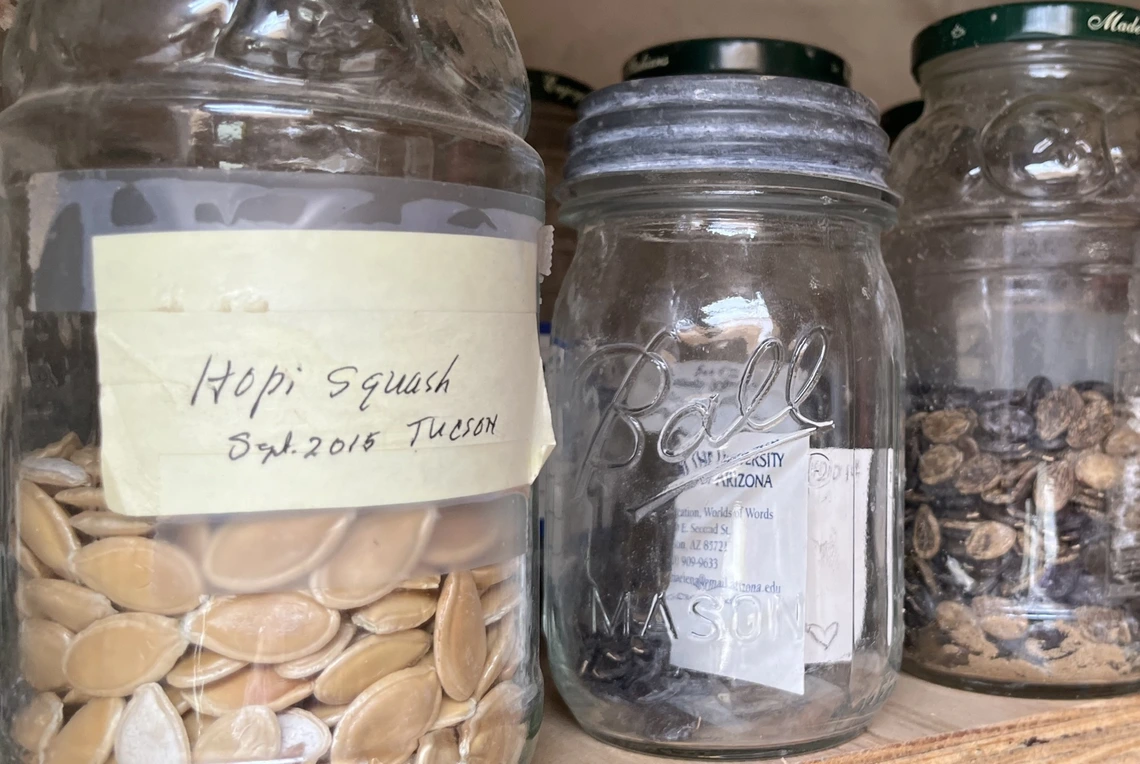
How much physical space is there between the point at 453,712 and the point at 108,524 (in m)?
0.11

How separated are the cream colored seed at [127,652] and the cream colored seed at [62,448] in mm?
53

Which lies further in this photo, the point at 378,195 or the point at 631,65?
the point at 631,65

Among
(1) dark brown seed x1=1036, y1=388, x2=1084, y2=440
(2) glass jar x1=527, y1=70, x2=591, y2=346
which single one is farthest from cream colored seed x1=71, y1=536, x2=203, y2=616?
(1) dark brown seed x1=1036, y1=388, x2=1084, y2=440

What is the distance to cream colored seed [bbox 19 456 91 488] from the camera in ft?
0.92

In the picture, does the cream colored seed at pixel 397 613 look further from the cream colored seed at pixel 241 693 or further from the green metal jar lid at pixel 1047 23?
the green metal jar lid at pixel 1047 23

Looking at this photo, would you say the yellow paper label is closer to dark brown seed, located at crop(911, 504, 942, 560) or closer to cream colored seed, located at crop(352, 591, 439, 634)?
cream colored seed, located at crop(352, 591, 439, 634)

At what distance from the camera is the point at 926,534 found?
46 centimetres

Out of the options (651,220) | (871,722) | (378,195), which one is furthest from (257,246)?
(871,722)

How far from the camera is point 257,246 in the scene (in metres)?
0.26

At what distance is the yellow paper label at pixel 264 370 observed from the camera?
A: 26 centimetres

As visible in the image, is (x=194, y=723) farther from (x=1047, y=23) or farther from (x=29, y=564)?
(x=1047, y=23)

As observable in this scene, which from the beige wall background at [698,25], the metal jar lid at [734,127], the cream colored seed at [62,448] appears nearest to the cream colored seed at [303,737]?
the cream colored seed at [62,448]

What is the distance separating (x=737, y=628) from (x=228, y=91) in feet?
0.84

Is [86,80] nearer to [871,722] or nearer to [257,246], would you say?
[257,246]
